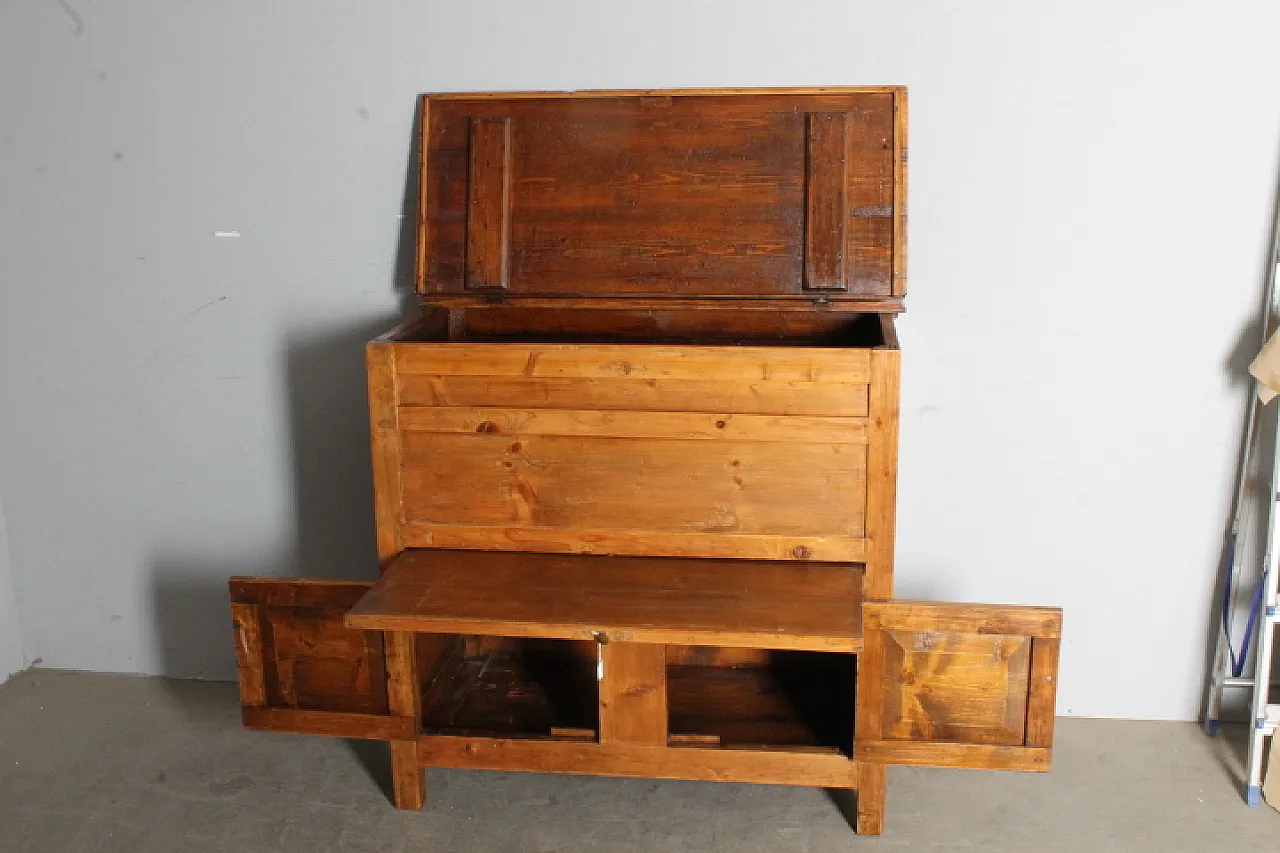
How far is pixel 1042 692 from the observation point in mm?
2576

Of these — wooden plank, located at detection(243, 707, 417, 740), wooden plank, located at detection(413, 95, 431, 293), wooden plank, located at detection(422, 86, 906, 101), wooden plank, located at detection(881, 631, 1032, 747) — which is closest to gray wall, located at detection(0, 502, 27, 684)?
wooden plank, located at detection(243, 707, 417, 740)

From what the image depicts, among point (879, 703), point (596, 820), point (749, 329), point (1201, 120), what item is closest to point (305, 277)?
point (749, 329)

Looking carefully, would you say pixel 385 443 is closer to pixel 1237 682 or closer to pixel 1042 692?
pixel 1042 692

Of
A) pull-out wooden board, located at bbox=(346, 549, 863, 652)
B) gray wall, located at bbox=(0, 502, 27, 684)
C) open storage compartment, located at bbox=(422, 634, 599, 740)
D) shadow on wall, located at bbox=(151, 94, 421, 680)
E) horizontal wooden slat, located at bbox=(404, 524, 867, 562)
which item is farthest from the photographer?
gray wall, located at bbox=(0, 502, 27, 684)

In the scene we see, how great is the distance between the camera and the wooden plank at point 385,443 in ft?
8.86

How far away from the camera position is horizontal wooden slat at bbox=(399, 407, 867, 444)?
261 cm

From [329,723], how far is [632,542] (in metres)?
0.88

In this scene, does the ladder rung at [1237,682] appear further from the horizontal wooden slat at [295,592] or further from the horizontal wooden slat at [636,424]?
the horizontal wooden slat at [295,592]

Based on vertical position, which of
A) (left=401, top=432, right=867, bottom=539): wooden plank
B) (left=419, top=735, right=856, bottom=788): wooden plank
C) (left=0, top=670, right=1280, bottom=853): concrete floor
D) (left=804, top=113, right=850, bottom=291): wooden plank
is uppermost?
(left=804, top=113, right=850, bottom=291): wooden plank

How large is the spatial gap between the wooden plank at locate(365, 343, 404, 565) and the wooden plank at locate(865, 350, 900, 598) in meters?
1.11

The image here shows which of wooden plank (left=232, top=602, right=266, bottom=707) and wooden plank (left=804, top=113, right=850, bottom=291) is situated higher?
wooden plank (left=804, top=113, right=850, bottom=291)

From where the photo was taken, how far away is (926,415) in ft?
10.3

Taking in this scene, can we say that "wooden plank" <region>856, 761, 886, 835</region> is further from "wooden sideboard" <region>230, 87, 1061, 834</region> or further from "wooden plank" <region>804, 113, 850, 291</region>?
"wooden plank" <region>804, 113, 850, 291</region>

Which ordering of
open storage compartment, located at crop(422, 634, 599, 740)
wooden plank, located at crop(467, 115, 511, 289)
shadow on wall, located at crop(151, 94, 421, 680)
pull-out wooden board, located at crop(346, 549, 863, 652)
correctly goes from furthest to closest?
shadow on wall, located at crop(151, 94, 421, 680), wooden plank, located at crop(467, 115, 511, 289), open storage compartment, located at crop(422, 634, 599, 740), pull-out wooden board, located at crop(346, 549, 863, 652)
